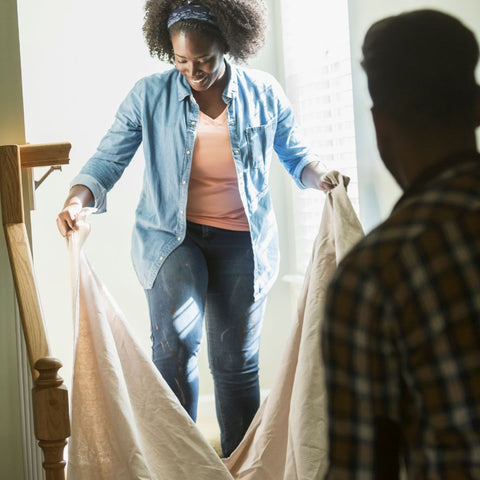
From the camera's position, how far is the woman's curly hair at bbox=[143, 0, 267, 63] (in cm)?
231

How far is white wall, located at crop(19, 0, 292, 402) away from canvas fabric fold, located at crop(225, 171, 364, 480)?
136 centimetres

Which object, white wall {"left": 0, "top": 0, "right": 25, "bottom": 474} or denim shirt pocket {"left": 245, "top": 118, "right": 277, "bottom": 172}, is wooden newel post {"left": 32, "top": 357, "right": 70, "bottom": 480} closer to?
white wall {"left": 0, "top": 0, "right": 25, "bottom": 474}

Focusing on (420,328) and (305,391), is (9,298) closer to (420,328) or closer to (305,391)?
(305,391)

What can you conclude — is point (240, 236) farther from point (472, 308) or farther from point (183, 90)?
point (472, 308)

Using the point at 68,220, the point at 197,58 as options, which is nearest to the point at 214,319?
the point at 68,220

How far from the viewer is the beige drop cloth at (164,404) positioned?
1.98m

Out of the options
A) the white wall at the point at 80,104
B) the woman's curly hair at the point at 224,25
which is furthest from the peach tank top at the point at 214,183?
the white wall at the point at 80,104

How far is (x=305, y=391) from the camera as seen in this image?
203 cm

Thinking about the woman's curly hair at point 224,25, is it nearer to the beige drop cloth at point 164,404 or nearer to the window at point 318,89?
the window at point 318,89

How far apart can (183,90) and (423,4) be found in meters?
0.75

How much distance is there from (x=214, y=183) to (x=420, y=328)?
5.59 ft

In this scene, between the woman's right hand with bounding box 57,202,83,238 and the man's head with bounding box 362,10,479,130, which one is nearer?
the man's head with bounding box 362,10,479,130

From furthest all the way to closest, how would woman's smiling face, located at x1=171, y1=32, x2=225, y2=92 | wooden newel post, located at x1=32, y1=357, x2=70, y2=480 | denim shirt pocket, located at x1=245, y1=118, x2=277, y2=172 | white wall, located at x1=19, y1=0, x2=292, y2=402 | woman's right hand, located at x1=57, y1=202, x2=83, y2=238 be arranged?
white wall, located at x1=19, y1=0, x2=292, y2=402
denim shirt pocket, located at x1=245, y1=118, x2=277, y2=172
woman's smiling face, located at x1=171, y1=32, x2=225, y2=92
woman's right hand, located at x1=57, y1=202, x2=83, y2=238
wooden newel post, located at x1=32, y1=357, x2=70, y2=480

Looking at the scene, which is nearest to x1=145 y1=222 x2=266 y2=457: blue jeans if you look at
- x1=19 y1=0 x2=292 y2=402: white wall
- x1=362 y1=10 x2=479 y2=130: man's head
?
x1=19 y1=0 x2=292 y2=402: white wall
